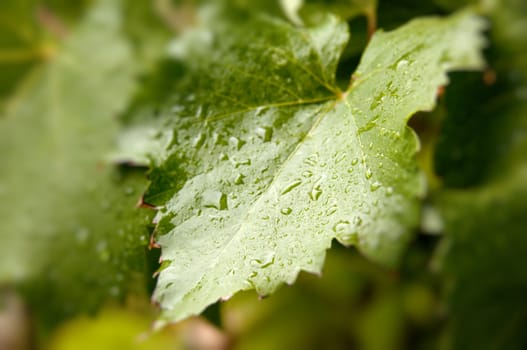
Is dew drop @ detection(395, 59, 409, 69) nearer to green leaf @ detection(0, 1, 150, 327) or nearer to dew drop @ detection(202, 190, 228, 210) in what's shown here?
dew drop @ detection(202, 190, 228, 210)

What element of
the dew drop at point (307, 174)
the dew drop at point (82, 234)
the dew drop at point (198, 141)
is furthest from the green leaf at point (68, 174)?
the dew drop at point (307, 174)

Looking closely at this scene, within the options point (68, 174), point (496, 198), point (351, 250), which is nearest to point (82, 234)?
point (68, 174)

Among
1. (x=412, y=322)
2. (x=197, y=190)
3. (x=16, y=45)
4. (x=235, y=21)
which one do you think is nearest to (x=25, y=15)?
(x=16, y=45)

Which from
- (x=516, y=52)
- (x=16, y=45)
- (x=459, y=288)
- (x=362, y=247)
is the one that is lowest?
(x=459, y=288)

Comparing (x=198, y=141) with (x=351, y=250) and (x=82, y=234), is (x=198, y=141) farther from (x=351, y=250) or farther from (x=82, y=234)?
(x=351, y=250)

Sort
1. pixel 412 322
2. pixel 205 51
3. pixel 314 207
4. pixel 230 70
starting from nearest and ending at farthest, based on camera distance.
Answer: pixel 314 207
pixel 230 70
pixel 205 51
pixel 412 322

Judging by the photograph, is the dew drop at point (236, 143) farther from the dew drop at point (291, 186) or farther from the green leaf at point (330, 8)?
the green leaf at point (330, 8)

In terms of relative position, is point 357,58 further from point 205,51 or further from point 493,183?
point 493,183
